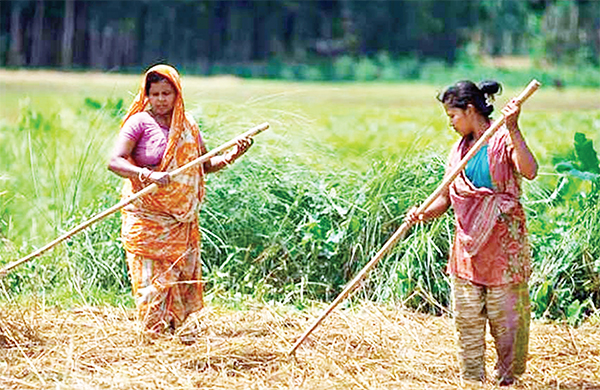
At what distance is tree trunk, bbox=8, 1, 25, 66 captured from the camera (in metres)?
39.9

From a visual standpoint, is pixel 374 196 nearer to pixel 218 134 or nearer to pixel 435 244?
pixel 435 244

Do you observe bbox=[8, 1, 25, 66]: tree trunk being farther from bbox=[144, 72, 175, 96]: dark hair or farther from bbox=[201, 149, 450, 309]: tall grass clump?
bbox=[144, 72, 175, 96]: dark hair

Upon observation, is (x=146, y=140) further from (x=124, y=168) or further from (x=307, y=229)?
(x=307, y=229)

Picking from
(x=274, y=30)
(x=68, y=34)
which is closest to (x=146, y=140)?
(x=68, y=34)

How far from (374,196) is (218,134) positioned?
1014mm

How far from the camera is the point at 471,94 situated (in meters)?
5.09

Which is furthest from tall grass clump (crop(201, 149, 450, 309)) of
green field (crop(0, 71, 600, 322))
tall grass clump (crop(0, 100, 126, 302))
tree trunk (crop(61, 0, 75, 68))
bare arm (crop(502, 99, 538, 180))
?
tree trunk (crop(61, 0, 75, 68))

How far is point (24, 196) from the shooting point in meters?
8.15

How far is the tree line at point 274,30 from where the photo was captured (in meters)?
41.1

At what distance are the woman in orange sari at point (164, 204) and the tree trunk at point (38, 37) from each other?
35455 millimetres

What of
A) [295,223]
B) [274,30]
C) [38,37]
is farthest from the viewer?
[274,30]

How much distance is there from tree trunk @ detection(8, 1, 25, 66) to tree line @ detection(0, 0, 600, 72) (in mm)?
31

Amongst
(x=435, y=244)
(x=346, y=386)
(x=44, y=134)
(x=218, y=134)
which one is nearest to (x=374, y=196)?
(x=435, y=244)

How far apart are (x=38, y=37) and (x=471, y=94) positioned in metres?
37.0
